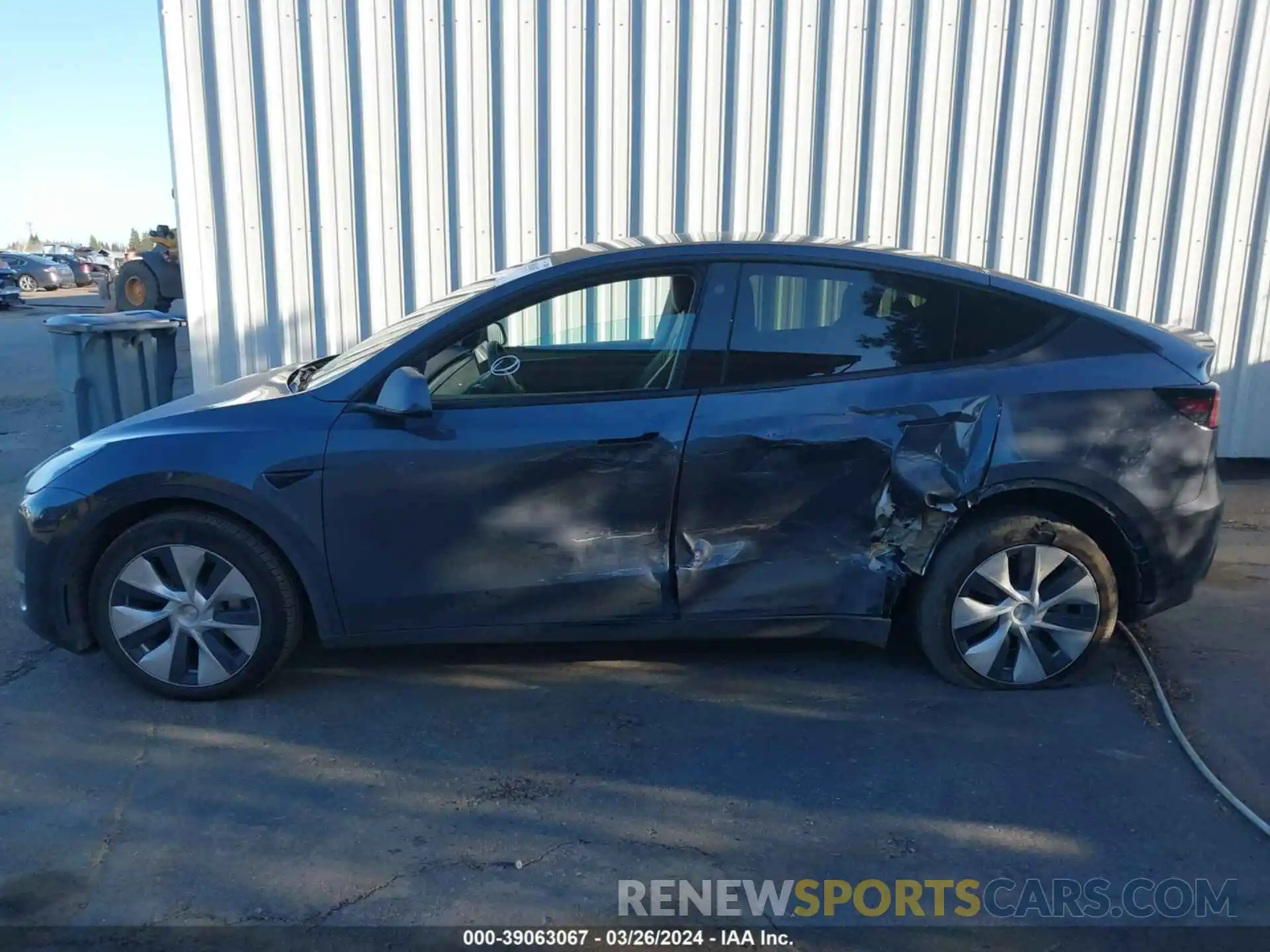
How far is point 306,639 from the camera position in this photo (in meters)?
4.33

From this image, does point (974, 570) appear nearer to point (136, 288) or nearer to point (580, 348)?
point (580, 348)

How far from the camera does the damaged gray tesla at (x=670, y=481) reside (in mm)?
3562

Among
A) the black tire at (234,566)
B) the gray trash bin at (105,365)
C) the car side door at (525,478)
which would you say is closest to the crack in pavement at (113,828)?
the black tire at (234,566)

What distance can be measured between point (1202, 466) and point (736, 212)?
12.3ft

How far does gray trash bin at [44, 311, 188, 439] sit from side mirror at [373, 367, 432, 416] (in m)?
4.21

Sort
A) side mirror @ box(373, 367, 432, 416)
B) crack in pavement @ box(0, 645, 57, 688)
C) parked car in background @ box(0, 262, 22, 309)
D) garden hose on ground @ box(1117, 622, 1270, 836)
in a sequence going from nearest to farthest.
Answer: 1. garden hose on ground @ box(1117, 622, 1270, 836)
2. side mirror @ box(373, 367, 432, 416)
3. crack in pavement @ box(0, 645, 57, 688)
4. parked car in background @ box(0, 262, 22, 309)

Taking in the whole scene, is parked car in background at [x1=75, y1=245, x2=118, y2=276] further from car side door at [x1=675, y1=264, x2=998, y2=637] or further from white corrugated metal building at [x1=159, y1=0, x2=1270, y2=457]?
car side door at [x1=675, y1=264, x2=998, y2=637]

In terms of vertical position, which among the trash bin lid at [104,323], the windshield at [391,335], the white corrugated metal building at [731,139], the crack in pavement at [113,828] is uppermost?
the white corrugated metal building at [731,139]

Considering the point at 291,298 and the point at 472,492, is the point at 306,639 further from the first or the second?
the point at 291,298

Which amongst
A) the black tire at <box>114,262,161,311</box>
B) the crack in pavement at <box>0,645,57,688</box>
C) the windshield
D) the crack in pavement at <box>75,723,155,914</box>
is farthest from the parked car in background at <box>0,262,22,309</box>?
Result: the crack in pavement at <box>75,723,155,914</box>

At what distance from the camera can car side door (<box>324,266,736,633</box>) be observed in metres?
3.54

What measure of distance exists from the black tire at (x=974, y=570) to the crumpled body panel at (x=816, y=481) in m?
0.13

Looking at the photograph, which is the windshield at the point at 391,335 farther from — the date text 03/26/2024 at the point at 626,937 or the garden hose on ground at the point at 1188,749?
the garden hose on ground at the point at 1188,749

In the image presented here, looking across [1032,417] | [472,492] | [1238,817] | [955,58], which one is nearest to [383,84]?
[955,58]
